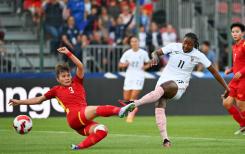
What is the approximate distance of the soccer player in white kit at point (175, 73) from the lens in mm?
15070

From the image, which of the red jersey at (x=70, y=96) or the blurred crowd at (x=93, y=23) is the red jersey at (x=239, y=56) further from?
the blurred crowd at (x=93, y=23)

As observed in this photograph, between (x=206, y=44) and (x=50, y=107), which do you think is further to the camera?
(x=206, y=44)

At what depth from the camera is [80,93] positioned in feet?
49.0

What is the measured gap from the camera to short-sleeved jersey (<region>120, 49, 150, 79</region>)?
24.7 meters

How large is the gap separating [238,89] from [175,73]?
358 cm

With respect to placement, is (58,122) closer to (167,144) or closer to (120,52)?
(120,52)

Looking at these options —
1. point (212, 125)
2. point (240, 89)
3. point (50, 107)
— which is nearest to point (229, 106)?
point (240, 89)

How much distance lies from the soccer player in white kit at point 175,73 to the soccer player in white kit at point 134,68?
927 cm

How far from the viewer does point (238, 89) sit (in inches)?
729

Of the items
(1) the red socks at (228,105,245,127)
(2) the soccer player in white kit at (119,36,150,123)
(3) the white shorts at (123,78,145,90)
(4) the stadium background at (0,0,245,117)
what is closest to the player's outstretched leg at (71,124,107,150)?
(1) the red socks at (228,105,245,127)

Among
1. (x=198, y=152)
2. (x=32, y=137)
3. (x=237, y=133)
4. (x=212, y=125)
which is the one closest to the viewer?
(x=198, y=152)

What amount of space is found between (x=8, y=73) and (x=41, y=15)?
2618 mm

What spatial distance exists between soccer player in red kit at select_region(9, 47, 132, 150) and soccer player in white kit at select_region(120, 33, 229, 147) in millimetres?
1063

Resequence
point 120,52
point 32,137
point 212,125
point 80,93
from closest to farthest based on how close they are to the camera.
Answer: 1. point 80,93
2. point 32,137
3. point 212,125
4. point 120,52
